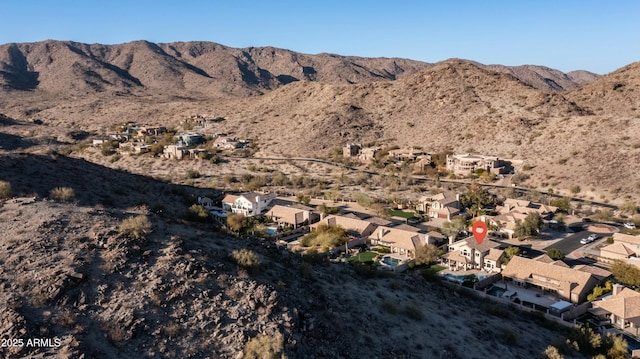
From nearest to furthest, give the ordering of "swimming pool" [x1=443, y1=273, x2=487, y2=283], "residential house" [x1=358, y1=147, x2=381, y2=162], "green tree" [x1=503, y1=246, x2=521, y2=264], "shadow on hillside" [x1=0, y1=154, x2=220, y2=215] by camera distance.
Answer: "shadow on hillside" [x1=0, y1=154, x2=220, y2=215]
"swimming pool" [x1=443, y1=273, x2=487, y2=283]
"green tree" [x1=503, y1=246, x2=521, y2=264]
"residential house" [x1=358, y1=147, x2=381, y2=162]

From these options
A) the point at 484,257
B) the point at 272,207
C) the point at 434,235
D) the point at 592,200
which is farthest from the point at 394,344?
the point at 592,200

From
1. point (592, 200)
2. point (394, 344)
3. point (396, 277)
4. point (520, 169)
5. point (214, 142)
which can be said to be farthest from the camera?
point (214, 142)

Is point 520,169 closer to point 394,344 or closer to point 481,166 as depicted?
point 481,166

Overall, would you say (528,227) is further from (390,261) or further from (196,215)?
(196,215)

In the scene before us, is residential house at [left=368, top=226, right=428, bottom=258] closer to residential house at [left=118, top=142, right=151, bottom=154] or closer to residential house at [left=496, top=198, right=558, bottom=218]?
residential house at [left=496, top=198, right=558, bottom=218]

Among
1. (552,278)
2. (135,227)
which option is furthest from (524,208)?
(135,227)

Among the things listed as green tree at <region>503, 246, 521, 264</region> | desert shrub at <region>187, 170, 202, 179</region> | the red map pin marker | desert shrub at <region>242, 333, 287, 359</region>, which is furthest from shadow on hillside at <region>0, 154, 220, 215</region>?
desert shrub at <region>187, 170, 202, 179</region>
